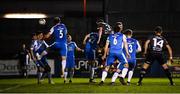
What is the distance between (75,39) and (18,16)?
699cm

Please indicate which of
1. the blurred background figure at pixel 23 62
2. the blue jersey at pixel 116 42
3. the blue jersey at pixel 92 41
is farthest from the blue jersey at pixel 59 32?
the blurred background figure at pixel 23 62

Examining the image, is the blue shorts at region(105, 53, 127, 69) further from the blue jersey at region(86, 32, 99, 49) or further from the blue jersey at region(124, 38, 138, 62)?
the blue jersey at region(86, 32, 99, 49)

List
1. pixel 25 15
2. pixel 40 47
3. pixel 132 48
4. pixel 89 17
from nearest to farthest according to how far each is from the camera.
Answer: pixel 132 48 → pixel 40 47 → pixel 89 17 → pixel 25 15

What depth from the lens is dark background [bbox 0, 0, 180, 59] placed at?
32.5 meters

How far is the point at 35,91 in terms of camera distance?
17969 millimetres

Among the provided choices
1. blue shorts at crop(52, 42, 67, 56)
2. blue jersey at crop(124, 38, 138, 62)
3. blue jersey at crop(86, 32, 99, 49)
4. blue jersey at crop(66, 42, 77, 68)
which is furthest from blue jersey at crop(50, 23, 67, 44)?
blue jersey at crop(66, 42, 77, 68)

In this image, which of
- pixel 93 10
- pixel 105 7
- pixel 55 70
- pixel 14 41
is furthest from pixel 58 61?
pixel 93 10

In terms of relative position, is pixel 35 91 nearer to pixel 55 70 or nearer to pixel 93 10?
pixel 55 70

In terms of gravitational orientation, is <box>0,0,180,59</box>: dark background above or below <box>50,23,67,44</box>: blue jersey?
above

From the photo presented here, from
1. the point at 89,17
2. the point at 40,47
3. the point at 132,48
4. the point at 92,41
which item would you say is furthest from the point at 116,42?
the point at 89,17

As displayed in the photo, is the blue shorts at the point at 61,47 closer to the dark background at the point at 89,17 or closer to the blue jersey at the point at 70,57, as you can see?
the blue jersey at the point at 70,57

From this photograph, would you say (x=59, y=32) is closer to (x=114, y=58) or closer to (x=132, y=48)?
(x=114, y=58)

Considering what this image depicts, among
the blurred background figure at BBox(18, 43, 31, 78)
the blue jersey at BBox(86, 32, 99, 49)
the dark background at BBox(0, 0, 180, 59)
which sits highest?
the dark background at BBox(0, 0, 180, 59)

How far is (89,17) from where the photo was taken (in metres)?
39.4
